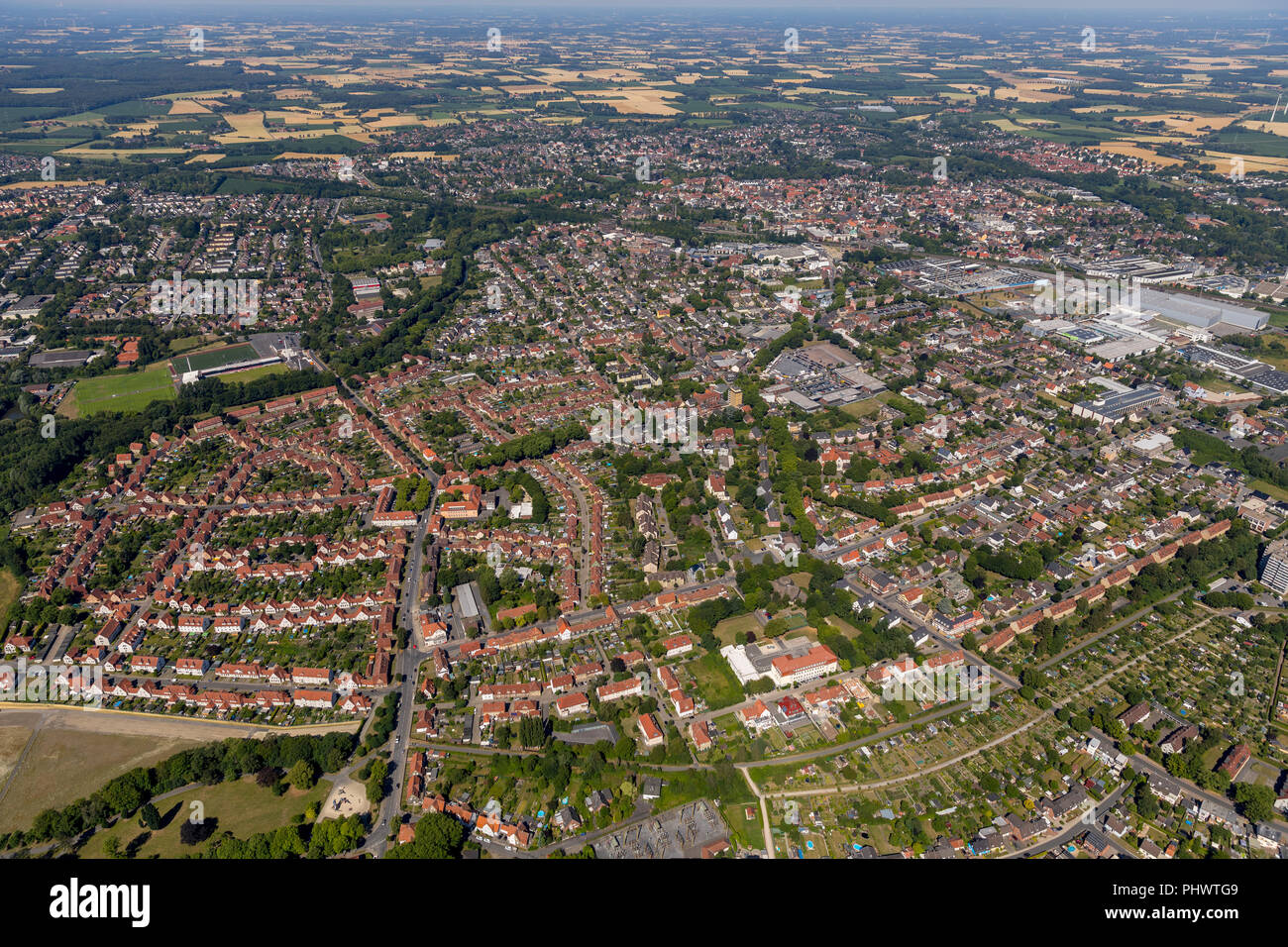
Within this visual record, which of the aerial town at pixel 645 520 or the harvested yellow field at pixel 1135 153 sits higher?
the harvested yellow field at pixel 1135 153

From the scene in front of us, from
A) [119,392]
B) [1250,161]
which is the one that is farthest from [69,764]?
[1250,161]

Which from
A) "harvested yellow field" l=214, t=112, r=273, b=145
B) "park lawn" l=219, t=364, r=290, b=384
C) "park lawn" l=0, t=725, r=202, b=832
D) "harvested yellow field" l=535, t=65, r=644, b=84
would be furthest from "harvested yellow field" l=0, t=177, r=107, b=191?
"harvested yellow field" l=535, t=65, r=644, b=84

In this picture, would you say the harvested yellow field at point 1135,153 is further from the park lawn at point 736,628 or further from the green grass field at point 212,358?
the green grass field at point 212,358

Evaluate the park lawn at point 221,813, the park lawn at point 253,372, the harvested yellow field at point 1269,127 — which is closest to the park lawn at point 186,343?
the park lawn at point 253,372

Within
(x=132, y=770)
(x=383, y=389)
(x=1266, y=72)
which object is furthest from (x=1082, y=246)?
(x=1266, y=72)

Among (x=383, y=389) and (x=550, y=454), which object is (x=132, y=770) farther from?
(x=383, y=389)

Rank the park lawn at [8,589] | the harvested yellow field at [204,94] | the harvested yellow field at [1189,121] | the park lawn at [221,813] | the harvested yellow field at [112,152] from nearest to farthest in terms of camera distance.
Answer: the park lawn at [221,813], the park lawn at [8,589], the harvested yellow field at [112,152], the harvested yellow field at [1189,121], the harvested yellow field at [204,94]

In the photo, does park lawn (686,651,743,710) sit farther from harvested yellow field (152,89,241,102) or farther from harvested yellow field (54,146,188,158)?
harvested yellow field (152,89,241,102)
